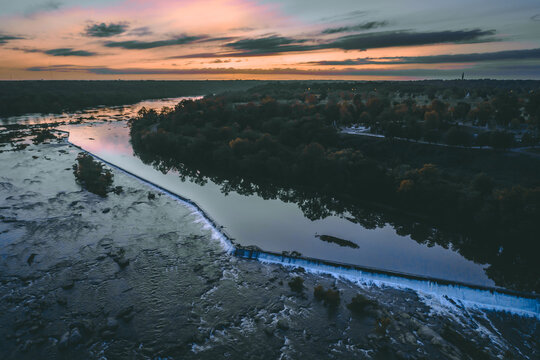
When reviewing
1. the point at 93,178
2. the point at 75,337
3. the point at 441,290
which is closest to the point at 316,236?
the point at 441,290

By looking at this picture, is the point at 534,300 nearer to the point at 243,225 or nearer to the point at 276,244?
the point at 276,244

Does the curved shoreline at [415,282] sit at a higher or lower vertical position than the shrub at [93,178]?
lower

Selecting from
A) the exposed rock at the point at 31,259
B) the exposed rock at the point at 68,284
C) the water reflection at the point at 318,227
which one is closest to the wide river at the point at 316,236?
the water reflection at the point at 318,227

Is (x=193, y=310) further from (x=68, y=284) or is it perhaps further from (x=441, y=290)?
(x=441, y=290)

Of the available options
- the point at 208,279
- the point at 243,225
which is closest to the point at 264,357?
the point at 208,279

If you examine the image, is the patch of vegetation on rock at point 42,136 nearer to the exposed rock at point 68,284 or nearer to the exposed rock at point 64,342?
the exposed rock at point 68,284

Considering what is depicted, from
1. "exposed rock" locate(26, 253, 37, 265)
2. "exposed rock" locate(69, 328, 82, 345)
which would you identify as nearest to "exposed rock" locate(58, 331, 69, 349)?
"exposed rock" locate(69, 328, 82, 345)

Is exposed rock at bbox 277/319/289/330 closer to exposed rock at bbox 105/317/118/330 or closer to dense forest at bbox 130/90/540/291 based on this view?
exposed rock at bbox 105/317/118/330
